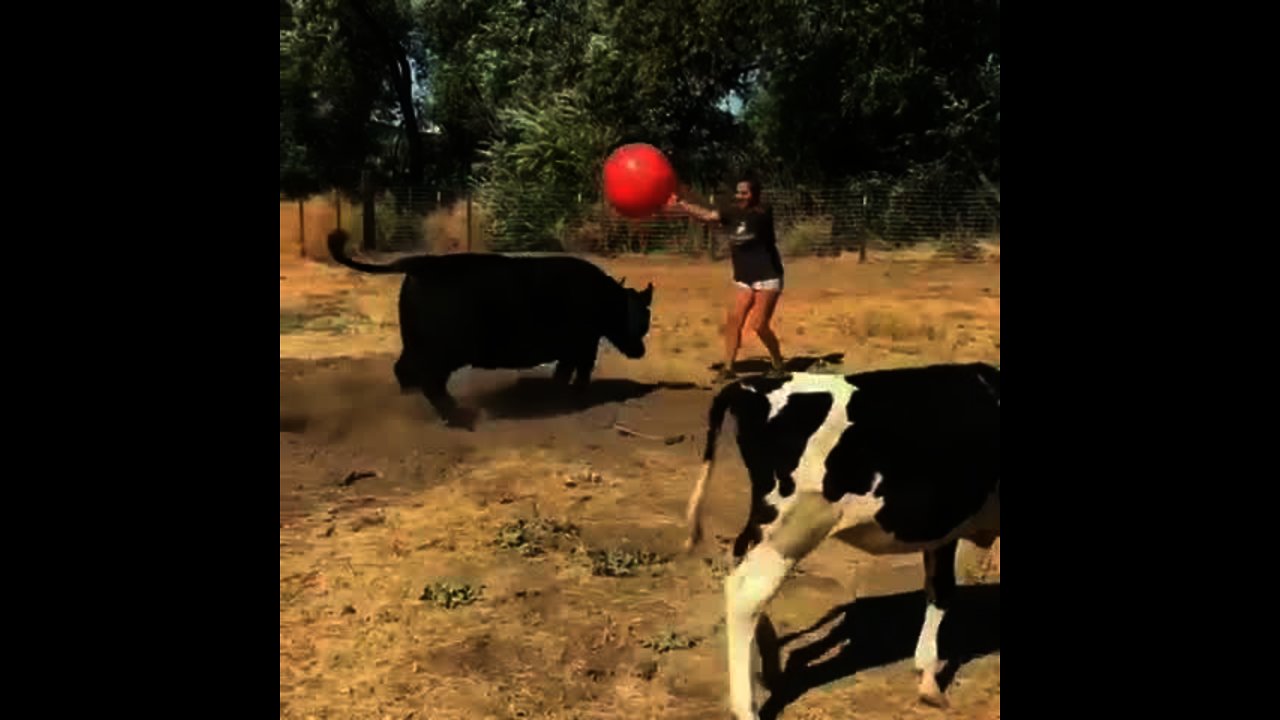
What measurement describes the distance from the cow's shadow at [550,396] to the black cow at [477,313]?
37cm

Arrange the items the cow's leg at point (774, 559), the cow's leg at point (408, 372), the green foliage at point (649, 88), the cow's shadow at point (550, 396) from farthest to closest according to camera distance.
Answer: the green foliage at point (649, 88), the cow's shadow at point (550, 396), the cow's leg at point (408, 372), the cow's leg at point (774, 559)

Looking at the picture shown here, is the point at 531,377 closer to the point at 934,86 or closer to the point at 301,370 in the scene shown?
the point at 301,370

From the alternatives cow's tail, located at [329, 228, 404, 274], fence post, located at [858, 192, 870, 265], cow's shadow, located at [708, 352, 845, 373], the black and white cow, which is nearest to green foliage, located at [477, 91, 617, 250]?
fence post, located at [858, 192, 870, 265]

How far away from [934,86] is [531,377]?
677 inches

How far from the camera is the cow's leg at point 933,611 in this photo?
178 inches

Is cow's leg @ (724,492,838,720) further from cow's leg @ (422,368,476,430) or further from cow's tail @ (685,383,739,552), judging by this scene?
cow's leg @ (422,368,476,430)

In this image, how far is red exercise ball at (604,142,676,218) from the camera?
921 centimetres

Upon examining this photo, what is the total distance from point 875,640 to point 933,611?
0.61m

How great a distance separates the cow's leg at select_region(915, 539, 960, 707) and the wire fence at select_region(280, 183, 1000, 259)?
17650 mm

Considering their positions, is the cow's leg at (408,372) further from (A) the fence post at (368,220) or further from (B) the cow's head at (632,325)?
(A) the fence post at (368,220)

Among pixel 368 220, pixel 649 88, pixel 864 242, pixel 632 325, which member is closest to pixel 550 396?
pixel 632 325

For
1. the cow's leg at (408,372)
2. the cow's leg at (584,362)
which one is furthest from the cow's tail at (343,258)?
the cow's leg at (584,362)
